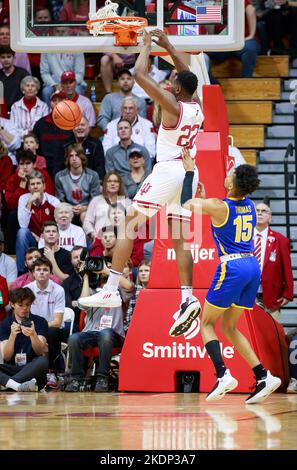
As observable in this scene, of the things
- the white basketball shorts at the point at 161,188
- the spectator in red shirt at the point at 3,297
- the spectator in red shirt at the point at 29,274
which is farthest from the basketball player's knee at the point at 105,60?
the white basketball shorts at the point at 161,188

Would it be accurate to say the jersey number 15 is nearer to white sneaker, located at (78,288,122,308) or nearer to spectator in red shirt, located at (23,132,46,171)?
white sneaker, located at (78,288,122,308)

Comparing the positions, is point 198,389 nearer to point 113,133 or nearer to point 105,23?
point 105,23

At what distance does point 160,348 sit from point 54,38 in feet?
10.9

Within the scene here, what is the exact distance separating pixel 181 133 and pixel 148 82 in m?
0.62

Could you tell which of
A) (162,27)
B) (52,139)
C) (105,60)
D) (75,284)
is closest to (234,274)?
(162,27)

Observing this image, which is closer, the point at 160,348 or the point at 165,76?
the point at 160,348

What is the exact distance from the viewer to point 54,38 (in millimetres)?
10688

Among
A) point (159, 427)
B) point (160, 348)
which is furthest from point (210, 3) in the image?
point (159, 427)

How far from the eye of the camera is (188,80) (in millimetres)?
10086

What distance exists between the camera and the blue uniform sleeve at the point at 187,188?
31.8ft

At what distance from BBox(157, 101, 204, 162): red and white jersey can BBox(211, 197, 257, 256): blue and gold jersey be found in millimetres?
596

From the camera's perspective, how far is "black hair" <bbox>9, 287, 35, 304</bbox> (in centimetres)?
1224
